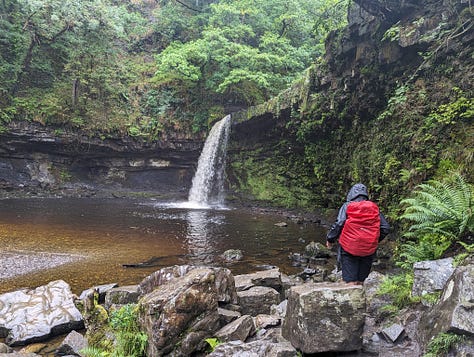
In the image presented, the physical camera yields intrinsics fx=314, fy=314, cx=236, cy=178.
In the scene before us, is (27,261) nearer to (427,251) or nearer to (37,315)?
(37,315)

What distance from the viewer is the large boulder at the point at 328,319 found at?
109 inches

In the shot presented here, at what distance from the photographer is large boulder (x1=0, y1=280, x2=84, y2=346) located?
423 centimetres

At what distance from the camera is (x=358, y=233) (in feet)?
11.7

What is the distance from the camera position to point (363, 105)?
11758mm

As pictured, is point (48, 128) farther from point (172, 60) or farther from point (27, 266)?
point (27, 266)

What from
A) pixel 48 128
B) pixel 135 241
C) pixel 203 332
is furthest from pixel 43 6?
pixel 203 332

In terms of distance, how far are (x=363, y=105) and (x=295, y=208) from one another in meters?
7.15

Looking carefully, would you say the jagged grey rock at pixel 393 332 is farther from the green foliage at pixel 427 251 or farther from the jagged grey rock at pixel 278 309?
the green foliage at pixel 427 251

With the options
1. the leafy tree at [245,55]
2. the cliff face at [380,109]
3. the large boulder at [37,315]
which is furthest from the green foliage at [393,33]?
the large boulder at [37,315]

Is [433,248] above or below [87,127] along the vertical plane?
below

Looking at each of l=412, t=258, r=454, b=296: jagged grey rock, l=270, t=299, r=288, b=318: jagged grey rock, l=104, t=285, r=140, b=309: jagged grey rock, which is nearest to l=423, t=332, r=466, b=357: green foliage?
l=412, t=258, r=454, b=296: jagged grey rock

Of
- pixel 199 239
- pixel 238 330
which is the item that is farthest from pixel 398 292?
pixel 199 239

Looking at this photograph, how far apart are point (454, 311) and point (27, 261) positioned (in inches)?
309

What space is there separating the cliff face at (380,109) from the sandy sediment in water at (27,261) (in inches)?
325
